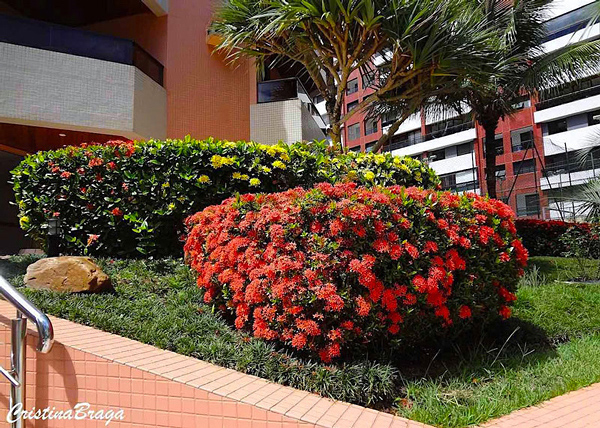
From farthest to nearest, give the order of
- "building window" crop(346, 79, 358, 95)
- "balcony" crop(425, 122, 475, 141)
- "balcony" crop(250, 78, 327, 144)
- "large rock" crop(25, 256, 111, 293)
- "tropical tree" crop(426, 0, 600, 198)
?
"building window" crop(346, 79, 358, 95) < "balcony" crop(425, 122, 475, 141) < "balcony" crop(250, 78, 327, 144) < "tropical tree" crop(426, 0, 600, 198) < "large rock" crop(25, 256, 111, 293)

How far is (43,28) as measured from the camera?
9219 millimetres

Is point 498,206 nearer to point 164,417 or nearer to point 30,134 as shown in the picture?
point 164,417

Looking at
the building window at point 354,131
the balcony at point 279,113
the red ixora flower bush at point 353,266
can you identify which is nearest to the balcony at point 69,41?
the balcony at point 279,113

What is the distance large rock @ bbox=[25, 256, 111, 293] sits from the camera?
437 centimetres

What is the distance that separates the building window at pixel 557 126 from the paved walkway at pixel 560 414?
1243 inches

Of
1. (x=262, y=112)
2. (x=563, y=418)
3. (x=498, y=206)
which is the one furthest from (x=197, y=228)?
(x=262, y=112)

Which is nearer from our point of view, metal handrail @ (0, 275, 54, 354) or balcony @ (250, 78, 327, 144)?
metal handrail @ (0, 275, 54, 354)

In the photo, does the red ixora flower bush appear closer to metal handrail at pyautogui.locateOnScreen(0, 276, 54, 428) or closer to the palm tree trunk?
metal handrail at pyautogui.locateOnScreen(0, 276, 54, 428)

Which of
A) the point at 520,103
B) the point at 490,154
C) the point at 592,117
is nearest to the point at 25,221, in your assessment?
the point at 490,154

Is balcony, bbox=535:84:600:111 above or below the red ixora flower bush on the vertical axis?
above

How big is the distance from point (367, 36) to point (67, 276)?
582 centimetres

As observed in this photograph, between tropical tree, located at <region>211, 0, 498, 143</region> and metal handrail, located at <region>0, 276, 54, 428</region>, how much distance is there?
5.50m

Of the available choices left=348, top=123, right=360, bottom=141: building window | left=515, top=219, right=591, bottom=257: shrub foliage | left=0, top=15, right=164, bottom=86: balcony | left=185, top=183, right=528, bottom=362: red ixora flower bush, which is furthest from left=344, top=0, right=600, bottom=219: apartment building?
left=185, top=183, right=528, bottom=362: red ixora flower bush

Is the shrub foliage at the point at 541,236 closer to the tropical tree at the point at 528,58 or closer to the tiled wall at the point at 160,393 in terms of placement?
the tropical tree at the point at 528,58
